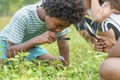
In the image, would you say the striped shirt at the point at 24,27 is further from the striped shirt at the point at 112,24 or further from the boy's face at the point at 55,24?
the striped shirt at the point at 112,24

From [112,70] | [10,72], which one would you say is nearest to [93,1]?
[10,72]

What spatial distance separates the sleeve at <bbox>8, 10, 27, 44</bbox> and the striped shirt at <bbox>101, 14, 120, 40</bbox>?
798 millimetres

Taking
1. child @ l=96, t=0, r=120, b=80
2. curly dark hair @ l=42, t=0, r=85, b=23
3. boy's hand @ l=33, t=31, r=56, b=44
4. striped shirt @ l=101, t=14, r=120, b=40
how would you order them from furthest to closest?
striped shirt @ l=101, t=14, r=120, b=40
boy's hand @ l=33, t=31, r=56, b=44
curly dark hair @ l=42, t=0, r=85, b=23
child @ l=96, t=0, r=120, b=80

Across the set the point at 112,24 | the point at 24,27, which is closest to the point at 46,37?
the point at 24,27

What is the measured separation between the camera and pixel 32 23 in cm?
486

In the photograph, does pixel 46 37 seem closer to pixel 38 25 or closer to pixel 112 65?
pixel 38 25

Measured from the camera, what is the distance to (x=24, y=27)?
4816 mm

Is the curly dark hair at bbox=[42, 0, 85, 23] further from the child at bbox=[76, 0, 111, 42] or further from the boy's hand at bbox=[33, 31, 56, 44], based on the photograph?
the child at bbox=[76, 0, 111, 42]

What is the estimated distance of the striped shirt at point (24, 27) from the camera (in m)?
4.80

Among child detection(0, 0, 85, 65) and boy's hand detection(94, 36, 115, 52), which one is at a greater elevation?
child detection(0, 0, 85, 65)

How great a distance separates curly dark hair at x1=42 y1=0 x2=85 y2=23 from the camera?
446 cm

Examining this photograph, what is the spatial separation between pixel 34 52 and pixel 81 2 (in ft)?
3.01

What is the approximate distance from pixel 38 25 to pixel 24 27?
152mm

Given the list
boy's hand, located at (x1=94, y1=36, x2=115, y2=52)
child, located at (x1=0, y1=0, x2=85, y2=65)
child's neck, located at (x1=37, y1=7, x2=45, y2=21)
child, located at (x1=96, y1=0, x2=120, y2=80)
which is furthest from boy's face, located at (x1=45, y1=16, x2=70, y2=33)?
child, located at (x1=96, y1=0, x2=120, y2=80)
